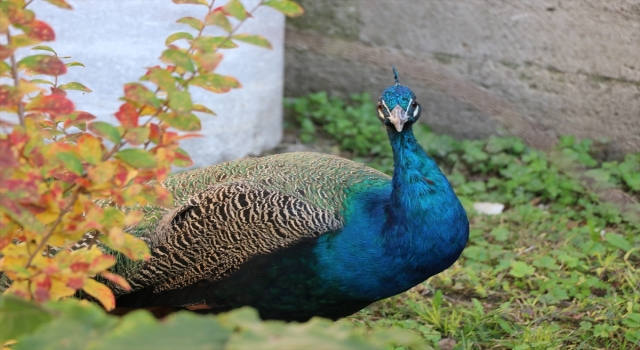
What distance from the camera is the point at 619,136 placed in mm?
4344

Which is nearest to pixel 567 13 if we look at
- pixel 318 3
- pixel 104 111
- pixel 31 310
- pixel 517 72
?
pixel 517 72

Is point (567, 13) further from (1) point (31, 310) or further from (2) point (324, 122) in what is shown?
(1) point (31, 310)

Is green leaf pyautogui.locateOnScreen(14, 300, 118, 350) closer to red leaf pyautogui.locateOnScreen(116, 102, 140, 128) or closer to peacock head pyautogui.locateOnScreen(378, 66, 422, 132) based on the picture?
red leaf pyautogui.locateOnScreen(116, 102, 140, 128)

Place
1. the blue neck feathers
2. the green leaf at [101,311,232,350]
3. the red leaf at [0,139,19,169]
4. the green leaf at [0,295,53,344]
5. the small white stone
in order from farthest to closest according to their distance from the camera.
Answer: the small white stone → the blue neck feathers → the red leaf at [0,139,19,169] → the green leaf at [0,295,53,344] → the green leaf at [101,311,232,350]

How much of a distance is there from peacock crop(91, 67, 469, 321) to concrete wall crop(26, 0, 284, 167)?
150 centimetres

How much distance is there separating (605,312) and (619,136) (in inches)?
58.9

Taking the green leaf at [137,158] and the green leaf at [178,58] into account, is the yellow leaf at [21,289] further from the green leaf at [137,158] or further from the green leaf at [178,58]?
the green leaf at [178,58]

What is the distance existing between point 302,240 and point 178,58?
3.84 ft

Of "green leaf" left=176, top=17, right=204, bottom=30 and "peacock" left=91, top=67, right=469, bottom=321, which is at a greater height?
"green leaf" left=176, top=17, right=204, bottom=30

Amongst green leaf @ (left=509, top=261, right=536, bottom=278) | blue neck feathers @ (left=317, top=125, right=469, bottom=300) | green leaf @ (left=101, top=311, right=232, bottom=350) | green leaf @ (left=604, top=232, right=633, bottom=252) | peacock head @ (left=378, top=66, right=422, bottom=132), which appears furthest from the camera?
green leaf @ (left=604, top=232, right=633, bottom=252)

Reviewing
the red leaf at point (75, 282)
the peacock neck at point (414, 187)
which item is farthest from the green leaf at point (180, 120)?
the peacock neck at point (414, 187)

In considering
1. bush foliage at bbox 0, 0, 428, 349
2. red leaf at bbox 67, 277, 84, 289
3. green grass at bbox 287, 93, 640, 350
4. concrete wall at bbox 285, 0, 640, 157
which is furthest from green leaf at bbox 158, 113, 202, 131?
concrete wall at bbox 285, 0, 640, 157

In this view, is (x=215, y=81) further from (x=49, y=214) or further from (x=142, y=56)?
(x=142, y=56)

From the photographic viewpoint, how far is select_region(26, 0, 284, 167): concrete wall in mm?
4000
